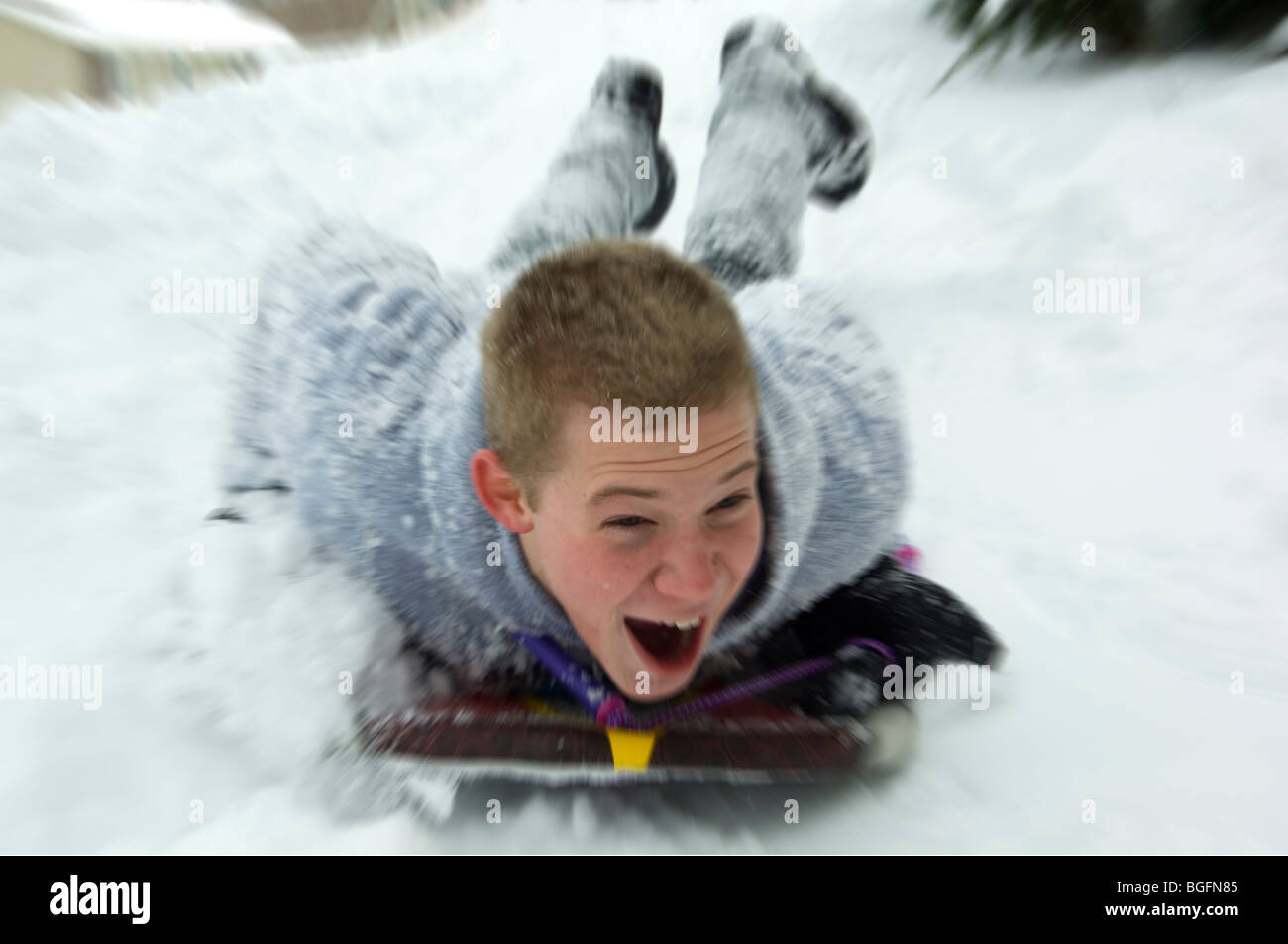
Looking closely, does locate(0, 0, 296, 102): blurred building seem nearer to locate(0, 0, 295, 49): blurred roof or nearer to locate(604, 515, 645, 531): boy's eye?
locate(0, 0, 295, 49): blurred roof

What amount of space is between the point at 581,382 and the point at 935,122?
1.20m

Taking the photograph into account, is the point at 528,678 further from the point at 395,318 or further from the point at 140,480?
the point at 140,480

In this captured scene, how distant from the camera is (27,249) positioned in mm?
1293

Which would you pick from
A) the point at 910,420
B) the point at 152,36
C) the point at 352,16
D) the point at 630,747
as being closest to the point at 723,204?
the point at 910,420

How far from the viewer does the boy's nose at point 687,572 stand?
50 cm

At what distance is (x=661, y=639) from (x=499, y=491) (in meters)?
0.16

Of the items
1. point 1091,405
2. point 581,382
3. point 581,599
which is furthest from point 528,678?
point 1091,405

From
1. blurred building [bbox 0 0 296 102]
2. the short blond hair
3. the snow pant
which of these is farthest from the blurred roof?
the short blond hair

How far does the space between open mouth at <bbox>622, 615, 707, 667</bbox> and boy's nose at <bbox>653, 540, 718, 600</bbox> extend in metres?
0.05

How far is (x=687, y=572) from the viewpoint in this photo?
50cm

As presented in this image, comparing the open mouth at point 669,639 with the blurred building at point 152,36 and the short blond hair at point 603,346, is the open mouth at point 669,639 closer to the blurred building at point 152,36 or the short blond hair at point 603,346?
the short blond hair at point 603,346

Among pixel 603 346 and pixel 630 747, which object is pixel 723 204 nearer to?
pixel 603 346

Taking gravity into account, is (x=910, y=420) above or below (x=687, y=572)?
above

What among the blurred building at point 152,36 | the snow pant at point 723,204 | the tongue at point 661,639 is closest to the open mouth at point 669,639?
the tongue at point 661,639
